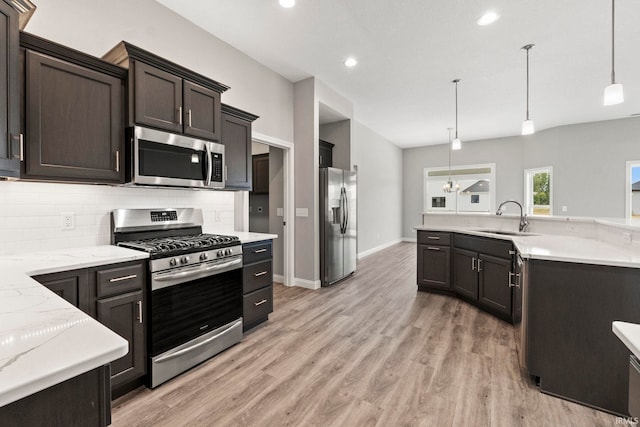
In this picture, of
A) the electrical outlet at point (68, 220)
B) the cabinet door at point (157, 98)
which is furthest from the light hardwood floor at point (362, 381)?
the cabinet door at point (157, 98)

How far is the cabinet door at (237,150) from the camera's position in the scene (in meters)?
2.94

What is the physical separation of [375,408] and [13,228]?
258cm

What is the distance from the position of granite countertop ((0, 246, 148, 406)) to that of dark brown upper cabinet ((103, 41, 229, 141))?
1452mm

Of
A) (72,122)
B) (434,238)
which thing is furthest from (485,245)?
(72,122)

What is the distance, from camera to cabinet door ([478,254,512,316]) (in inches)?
117

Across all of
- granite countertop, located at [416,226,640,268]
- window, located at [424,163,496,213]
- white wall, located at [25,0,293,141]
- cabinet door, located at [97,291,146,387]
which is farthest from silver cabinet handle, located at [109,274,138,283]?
window, located at [424,163,496,213]

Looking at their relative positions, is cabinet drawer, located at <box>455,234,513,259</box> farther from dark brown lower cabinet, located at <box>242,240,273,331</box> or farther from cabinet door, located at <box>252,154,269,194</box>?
cabinet door, located at <box>252,154,269,194</box>

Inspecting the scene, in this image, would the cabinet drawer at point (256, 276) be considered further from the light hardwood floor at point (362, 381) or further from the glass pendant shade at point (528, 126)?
the glass pendant shade at point (528, 126)

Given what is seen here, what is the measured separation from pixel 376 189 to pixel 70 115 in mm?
6497

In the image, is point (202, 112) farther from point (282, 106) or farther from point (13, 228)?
point (282, 106)

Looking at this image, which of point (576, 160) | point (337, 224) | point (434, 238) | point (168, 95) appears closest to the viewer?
point (168, 95)

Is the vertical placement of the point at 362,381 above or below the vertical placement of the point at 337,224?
below

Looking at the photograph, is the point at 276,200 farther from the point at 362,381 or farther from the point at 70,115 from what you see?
the point at 362,381

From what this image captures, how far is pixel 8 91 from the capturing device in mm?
1410
